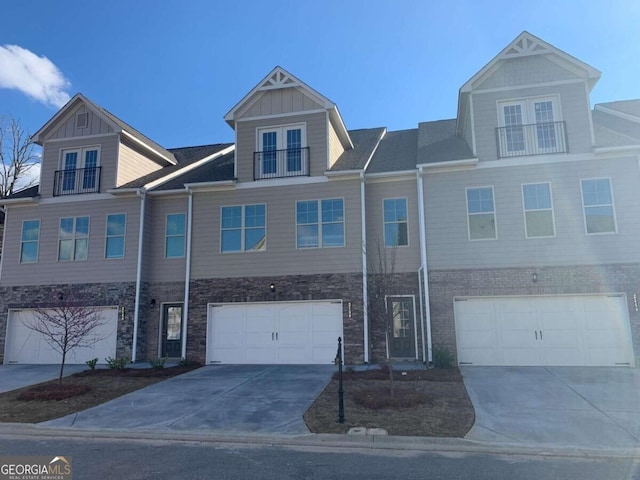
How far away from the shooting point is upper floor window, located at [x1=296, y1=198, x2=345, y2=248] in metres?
15.0

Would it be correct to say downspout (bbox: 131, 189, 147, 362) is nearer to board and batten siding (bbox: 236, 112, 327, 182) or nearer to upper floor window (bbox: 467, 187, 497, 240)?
board and batten siding (bbox: 236, 112, 327, 182)

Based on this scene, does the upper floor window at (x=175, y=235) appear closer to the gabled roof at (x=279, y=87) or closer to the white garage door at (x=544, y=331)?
the gabled roof at (x=279, y=87)

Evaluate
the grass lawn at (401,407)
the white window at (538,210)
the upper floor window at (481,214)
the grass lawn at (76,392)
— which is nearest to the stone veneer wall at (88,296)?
the grass lawn at (76,392)

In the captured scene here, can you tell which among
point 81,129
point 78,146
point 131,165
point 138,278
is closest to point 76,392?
point 138,278

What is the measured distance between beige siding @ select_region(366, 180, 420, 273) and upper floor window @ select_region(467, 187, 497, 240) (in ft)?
5.34

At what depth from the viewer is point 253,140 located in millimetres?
16062

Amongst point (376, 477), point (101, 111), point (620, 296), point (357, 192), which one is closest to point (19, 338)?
point (101, 111)

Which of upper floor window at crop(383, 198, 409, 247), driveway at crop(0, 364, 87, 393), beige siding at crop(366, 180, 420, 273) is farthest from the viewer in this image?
upper floor window at crop(383, 198, 409, 247)

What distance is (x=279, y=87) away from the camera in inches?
629

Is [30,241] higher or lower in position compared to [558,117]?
lower

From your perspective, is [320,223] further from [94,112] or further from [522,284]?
[94,112]

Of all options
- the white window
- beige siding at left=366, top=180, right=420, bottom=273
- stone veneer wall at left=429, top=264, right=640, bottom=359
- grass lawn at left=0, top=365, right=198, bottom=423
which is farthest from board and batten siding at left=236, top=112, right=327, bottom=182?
grass lawn at left=0, top=365, right=198, bottom=423

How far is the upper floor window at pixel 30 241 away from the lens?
17031 millimetres

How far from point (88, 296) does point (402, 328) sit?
10837 mm
